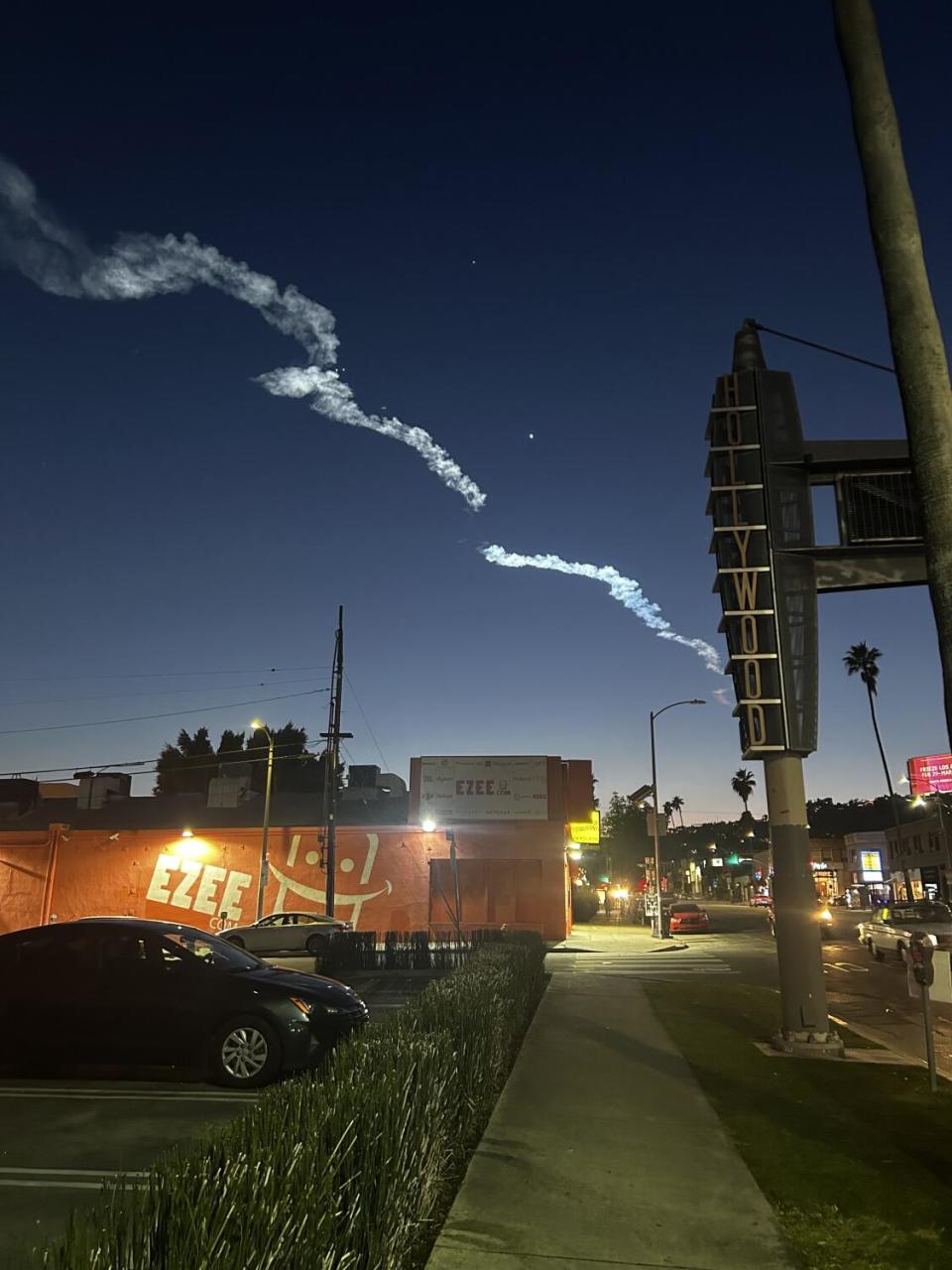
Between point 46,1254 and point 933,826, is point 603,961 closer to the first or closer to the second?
point 46,1254

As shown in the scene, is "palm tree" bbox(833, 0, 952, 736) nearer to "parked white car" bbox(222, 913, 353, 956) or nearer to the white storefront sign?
"parked white car" bbox(222, 913, 353, 956)

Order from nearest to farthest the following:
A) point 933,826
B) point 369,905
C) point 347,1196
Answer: point 347,1196
point 369,905
point 933,826

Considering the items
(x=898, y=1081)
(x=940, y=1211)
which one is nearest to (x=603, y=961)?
(x=898, y=1081)

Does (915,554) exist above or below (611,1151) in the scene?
above

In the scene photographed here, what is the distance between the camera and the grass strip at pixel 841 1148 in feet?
16.0

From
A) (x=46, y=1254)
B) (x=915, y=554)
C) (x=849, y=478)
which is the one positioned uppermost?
(x=849, y=478)

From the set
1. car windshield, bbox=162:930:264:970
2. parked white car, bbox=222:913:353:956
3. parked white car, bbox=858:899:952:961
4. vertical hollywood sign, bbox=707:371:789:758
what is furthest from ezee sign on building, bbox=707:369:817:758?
parked white car, bbox=222:913:353:956

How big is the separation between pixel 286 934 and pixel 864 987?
15.2m

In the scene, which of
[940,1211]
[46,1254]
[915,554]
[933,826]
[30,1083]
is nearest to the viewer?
[46,1254]

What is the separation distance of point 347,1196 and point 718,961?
74.8 ft

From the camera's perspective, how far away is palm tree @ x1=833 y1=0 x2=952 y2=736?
15.5 ft

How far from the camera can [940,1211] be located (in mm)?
5258

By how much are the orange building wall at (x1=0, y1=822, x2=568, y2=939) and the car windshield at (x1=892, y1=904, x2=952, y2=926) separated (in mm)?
14475

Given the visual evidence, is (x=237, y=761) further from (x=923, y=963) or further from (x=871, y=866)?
(x=871, y=866)
